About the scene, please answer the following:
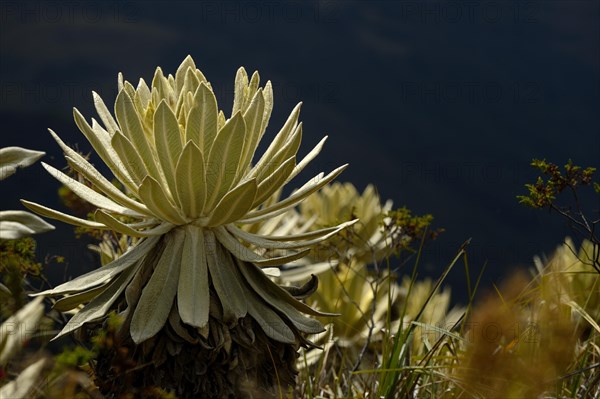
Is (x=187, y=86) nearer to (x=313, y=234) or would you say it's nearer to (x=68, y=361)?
(x=313, y=234)

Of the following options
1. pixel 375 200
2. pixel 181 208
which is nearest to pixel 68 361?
pixel 181 208

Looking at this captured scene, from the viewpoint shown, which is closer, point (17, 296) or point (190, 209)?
point (17, 296)

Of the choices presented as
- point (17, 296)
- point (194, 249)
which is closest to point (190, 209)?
point (194, 249)

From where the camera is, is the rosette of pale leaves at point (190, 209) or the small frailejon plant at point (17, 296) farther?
the rosette of pale leaves at point (190, 209)

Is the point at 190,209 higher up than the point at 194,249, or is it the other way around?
the point at 190,209

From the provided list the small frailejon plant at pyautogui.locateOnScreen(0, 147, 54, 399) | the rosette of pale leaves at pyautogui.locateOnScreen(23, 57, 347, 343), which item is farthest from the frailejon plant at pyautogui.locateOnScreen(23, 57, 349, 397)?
the small frailejon plant at pyautogui.locateOnScreen(0, 147, 54, 399)

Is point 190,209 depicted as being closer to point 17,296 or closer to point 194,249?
point 194,249

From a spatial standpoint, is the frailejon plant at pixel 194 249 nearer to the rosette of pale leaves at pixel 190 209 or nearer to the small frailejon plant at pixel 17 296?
the rosette of pale leaves at pixel 190 209

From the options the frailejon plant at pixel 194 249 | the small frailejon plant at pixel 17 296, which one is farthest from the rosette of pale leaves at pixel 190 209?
the small frailejon plant at pixel 17 296
